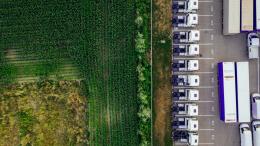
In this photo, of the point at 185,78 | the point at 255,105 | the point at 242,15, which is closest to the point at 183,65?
the point at 185,78

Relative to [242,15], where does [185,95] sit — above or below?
below

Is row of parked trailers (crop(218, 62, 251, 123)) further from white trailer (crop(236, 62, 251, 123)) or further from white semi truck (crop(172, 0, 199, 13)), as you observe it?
white semi truck (crop(172, 0, 199, 13))

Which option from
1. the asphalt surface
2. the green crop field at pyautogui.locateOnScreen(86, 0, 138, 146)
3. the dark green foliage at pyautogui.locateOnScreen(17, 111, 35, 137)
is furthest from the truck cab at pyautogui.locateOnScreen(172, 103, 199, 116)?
the dark green foliage at pyautogui.locateOnScreen(17, 111, 35, 137)

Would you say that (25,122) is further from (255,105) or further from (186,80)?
(255,105)

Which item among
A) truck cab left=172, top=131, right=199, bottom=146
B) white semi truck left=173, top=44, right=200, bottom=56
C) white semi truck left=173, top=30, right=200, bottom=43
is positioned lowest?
truck cab left=172, top=131, right=199, bottom=146

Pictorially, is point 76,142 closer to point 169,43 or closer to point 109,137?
point 109,137

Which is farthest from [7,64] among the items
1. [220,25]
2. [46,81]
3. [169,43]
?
[220,25]

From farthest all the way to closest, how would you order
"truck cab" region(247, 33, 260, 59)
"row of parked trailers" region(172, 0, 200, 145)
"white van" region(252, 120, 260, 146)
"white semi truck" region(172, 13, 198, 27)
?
"truck cab" region(247, 33, 260, 59) → "white van" region(252, 120, 260, 146) → "row of parked trailers" region(172, 0, 200, 145) → "white semi truck" region(172, 13, 198, 27)
